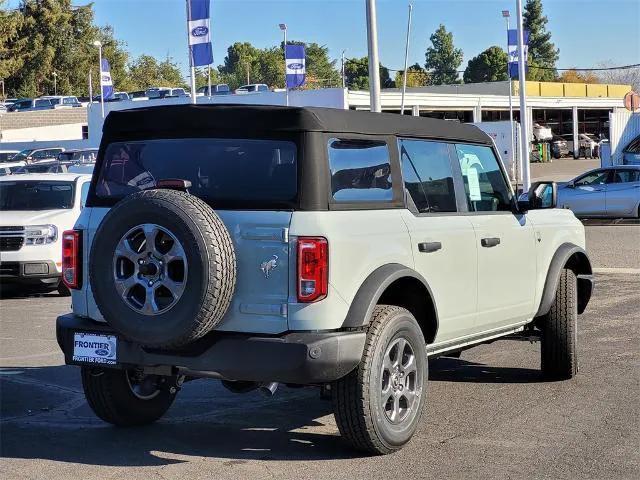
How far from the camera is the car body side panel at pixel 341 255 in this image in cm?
545

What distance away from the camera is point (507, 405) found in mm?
7199

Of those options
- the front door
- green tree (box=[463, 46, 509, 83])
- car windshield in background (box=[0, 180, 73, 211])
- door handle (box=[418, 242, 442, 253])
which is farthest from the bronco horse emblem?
green tree (box=[463, 46, 509, 83])

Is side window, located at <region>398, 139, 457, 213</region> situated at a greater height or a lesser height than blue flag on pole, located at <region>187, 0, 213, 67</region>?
lesser

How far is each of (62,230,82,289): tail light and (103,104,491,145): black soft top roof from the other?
68cm

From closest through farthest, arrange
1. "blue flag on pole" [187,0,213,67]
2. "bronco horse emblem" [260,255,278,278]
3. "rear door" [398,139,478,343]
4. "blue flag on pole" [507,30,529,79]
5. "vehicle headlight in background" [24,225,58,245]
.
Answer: "bronco horse emblem" [260,255,278,278], "rear door" [398,139,478,343], "vehicle headlight in background" [24,225,58,245], "blue flag on pole" [187,0,213,67], "blue flag on pole" [507,30,529,79]

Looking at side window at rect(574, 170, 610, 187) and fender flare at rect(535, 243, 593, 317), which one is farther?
side window at rect(574, 170, 610, 187)

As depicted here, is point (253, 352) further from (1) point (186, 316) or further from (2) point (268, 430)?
(2) point (268, 430)

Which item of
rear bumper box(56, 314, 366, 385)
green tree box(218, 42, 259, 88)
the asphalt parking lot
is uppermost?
green tree box(218, 42, 259, 88)

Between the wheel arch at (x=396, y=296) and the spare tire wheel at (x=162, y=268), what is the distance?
717 millimetres

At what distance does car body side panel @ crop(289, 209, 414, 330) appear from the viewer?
17.9 feet

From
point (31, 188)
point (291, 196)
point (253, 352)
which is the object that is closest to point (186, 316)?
point (253, 352)

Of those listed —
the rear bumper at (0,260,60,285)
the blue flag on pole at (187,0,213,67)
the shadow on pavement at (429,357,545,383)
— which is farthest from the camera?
the blue flag on pole at (187,0,213,67)

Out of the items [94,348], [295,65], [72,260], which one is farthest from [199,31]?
[94,348]

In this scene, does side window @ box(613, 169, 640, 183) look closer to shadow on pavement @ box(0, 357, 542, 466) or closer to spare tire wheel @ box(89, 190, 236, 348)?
shadow on pavement @ box(0, 357, 542, 466)
